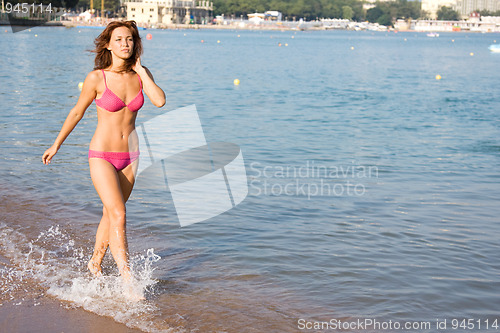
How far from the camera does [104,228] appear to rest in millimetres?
4988

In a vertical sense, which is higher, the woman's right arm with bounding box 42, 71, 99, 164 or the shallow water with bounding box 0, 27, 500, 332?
the woman's right arm with bounding box 42, 71, 99, 164

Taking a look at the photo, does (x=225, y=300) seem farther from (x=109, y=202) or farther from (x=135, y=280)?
(x=109, y=202)

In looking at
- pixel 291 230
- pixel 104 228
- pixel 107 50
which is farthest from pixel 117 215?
pixel 291 230

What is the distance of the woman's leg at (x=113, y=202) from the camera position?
461 centimetres

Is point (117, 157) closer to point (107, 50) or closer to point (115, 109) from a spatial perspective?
point (115, 109)

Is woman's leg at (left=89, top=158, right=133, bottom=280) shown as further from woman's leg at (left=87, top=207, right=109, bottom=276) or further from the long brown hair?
the long brown hair

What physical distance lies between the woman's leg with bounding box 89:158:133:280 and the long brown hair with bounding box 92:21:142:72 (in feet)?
2.43

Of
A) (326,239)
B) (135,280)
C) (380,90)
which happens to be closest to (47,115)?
(326,239)

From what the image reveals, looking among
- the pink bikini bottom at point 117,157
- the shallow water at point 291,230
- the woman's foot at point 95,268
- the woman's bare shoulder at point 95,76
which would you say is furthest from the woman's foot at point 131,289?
the woman's bare shoulder at point 95,76

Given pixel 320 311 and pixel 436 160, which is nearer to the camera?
pixel 320 311

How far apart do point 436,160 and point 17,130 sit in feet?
29.7

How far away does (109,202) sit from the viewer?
15.1 ft

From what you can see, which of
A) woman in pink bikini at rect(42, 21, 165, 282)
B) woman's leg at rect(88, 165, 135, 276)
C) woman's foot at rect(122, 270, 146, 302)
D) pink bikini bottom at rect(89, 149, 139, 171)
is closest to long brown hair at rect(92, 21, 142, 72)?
woman in pink bikini at rect(42, 21, 165, 282)

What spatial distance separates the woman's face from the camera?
179 inches
